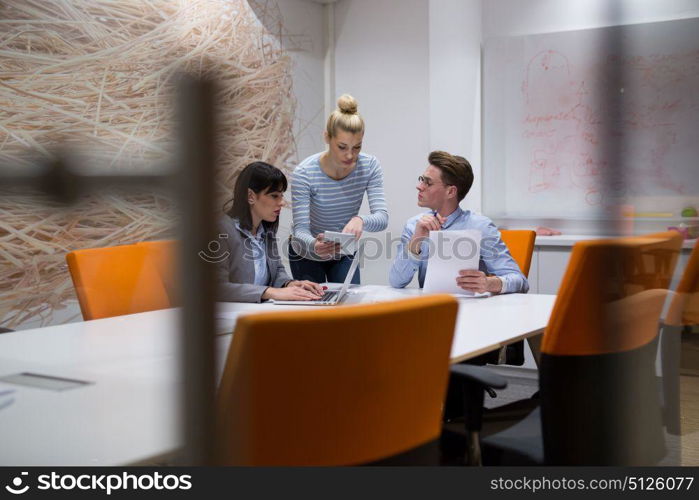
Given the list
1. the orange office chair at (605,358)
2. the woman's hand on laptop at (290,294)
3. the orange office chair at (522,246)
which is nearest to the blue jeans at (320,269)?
the woman's hand on laptop at (290,294)

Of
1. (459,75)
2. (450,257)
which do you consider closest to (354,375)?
(450,257)

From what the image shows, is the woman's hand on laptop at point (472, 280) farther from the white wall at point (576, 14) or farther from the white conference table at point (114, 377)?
the white wall at point (576, 14)

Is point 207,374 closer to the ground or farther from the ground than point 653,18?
closer to the ground

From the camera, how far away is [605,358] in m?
0.76

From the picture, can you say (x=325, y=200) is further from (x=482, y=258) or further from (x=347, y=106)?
(x=482, y=258)

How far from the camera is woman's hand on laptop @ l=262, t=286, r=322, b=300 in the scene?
1.87 metres

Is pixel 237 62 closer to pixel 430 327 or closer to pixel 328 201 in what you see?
pixel 430 327

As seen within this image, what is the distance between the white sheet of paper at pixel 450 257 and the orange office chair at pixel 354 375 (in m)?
0.90

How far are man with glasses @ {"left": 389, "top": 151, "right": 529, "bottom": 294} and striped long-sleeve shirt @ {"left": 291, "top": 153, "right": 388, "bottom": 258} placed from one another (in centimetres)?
29

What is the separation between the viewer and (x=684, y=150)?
594mm

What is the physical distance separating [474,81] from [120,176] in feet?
6.67

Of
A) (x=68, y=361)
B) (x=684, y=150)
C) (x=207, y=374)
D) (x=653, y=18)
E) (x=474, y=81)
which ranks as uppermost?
(x=474, y=81)

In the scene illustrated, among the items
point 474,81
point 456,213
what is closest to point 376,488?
point 456,213

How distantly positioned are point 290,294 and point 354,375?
1111 millimetres
